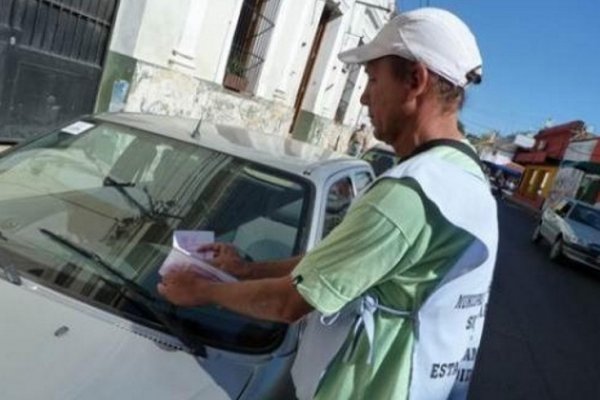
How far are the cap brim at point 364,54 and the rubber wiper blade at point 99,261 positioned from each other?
3.42ft

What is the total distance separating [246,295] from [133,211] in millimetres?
1192

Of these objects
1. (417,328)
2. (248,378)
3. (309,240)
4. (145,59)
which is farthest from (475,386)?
(145,59)

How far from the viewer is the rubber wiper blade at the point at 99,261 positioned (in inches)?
86.4

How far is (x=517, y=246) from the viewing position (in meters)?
16.1

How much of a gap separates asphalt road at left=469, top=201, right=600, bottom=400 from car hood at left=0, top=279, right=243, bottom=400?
3684mm

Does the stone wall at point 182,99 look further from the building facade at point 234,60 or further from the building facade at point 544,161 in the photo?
the building facade at point 544,161

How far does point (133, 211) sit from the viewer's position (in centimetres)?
265

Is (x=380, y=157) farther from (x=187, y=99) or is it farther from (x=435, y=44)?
(x=435, y=44)

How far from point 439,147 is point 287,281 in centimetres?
48

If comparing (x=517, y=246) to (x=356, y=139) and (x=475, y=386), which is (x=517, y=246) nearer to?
(x=356, y=139)

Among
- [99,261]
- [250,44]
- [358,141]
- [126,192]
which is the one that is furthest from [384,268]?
[358,141]

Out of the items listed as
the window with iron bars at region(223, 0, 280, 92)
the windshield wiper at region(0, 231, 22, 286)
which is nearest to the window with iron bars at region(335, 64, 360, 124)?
the window with iron bars at region(223, 0, 280, 92)

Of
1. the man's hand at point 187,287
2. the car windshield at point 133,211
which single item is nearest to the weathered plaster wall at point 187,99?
the car windshield at point 133,211

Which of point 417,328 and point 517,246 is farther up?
point 417,328
